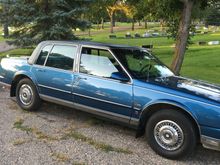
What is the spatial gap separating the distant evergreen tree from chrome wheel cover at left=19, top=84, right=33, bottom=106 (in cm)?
642

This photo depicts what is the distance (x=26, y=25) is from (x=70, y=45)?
8399mm

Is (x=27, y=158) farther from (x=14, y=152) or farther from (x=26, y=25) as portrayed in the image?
(x=26, y=25)

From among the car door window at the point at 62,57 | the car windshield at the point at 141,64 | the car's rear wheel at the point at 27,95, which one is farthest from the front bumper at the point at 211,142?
the car's rear wheel at the point at 27,95

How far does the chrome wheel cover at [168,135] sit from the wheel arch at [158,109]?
211 mm

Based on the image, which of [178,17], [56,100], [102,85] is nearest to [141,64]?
[102,85]

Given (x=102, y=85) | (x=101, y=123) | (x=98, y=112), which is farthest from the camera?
(x=101, y=123)

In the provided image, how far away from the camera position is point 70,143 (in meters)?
5.54

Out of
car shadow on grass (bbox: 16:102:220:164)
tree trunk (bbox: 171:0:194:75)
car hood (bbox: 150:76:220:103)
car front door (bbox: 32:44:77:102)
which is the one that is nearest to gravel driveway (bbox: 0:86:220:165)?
car shadow on grass (bbox: 16:102:220:164)

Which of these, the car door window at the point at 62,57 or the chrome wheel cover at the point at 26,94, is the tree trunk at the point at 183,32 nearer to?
the car door window at the point at 62,57

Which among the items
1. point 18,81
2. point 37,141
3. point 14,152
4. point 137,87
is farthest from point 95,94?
point 18,81

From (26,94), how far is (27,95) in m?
0.03

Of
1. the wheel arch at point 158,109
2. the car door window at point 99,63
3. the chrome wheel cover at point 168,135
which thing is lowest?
the chrome wheel cover at point 168,135

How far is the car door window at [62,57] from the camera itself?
262 inches

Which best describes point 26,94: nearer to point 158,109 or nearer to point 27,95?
point 27,95
